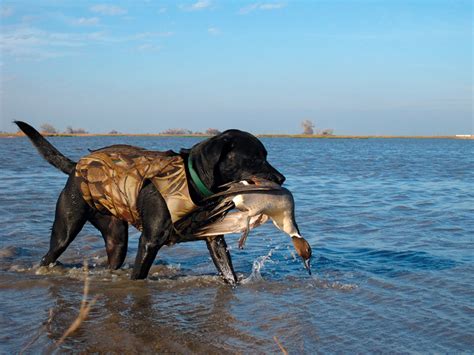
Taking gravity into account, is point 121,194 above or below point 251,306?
above

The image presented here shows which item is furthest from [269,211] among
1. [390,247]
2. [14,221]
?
[14,221]

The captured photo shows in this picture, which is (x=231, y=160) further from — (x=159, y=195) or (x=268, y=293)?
(x=268, y=293)

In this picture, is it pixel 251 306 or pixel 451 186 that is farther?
pixel 451 186

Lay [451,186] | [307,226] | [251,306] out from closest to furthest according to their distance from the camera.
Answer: [251,306] → [307,226] → [451,186]

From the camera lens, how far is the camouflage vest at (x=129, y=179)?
17.9 ft

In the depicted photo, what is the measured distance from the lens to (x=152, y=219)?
18.1 feet

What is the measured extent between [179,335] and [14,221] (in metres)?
6.17

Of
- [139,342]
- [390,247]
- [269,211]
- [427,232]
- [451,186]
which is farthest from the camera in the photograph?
[451,186]

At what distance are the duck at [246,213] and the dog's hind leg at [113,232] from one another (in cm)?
96

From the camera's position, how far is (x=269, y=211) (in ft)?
16.1

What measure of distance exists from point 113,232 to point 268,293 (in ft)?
5.72

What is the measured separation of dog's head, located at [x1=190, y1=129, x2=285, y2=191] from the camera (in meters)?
5.19

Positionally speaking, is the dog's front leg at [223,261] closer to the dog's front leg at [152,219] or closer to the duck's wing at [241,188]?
the dog's front leg at [152,219]

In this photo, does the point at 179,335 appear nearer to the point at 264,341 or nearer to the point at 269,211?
the point at 264,341
